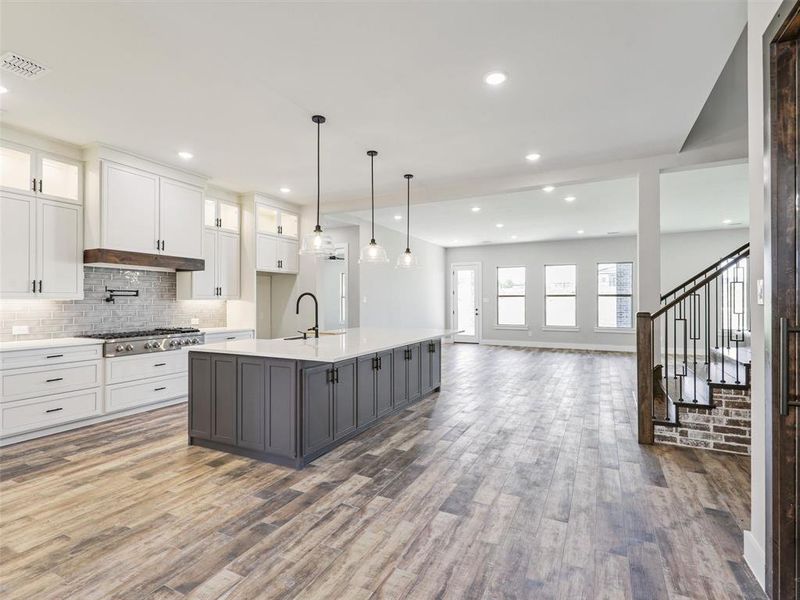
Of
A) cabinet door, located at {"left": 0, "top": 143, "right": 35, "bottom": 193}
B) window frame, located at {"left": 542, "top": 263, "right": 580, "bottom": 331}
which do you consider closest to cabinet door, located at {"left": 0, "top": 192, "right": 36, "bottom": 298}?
cabinet door, located at {"left": 0, "top": 143, "right": 35, "bottom": 193}

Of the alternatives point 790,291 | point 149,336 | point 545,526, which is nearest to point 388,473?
point 545,526

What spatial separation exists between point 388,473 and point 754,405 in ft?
7.08

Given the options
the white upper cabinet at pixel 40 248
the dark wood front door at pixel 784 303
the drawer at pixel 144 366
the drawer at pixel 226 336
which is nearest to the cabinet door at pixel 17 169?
the white upper cabinet at pixel 40 248

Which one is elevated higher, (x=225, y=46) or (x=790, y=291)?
(x=225, y=46)

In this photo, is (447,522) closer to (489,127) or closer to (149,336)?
(489,127)

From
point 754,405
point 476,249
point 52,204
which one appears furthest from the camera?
point 476,249

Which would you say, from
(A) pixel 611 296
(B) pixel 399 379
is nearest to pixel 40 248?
(B) pixel 399 379

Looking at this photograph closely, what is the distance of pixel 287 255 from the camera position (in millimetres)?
6633

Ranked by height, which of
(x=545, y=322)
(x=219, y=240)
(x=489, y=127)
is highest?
(x=489, y=127)

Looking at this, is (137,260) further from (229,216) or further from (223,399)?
(223,399)

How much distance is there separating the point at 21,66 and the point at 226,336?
342 cm

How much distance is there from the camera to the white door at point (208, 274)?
544 cm

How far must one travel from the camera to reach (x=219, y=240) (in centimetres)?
575

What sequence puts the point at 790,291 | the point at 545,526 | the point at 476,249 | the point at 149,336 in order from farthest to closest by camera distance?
1. the point at 476,249
2. the point at 149,336
3. the point at 545,526
4. the point at 790,291
